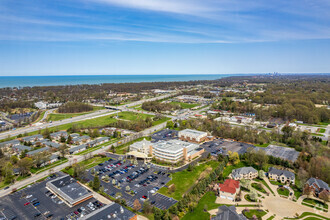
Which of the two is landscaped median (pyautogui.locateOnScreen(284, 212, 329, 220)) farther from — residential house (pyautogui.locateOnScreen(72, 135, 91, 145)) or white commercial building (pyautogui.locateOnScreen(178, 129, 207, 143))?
residential house (pyautogui.locateOnScreen(72, 135, 91, 145))

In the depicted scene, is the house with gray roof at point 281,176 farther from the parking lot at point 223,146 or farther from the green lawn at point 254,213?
the parking lot at point 223,146

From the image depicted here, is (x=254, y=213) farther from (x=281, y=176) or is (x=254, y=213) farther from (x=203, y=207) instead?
(x=281, y=176)

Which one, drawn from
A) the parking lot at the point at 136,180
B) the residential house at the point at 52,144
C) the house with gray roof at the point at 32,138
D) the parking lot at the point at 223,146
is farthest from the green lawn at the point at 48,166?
the parking lot at the point at 223,146

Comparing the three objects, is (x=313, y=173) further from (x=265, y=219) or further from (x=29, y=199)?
(x=29, y=199)

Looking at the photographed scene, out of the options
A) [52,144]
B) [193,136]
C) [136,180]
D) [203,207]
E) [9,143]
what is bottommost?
[136,180]

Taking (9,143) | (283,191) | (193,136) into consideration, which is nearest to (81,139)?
(9,143)
